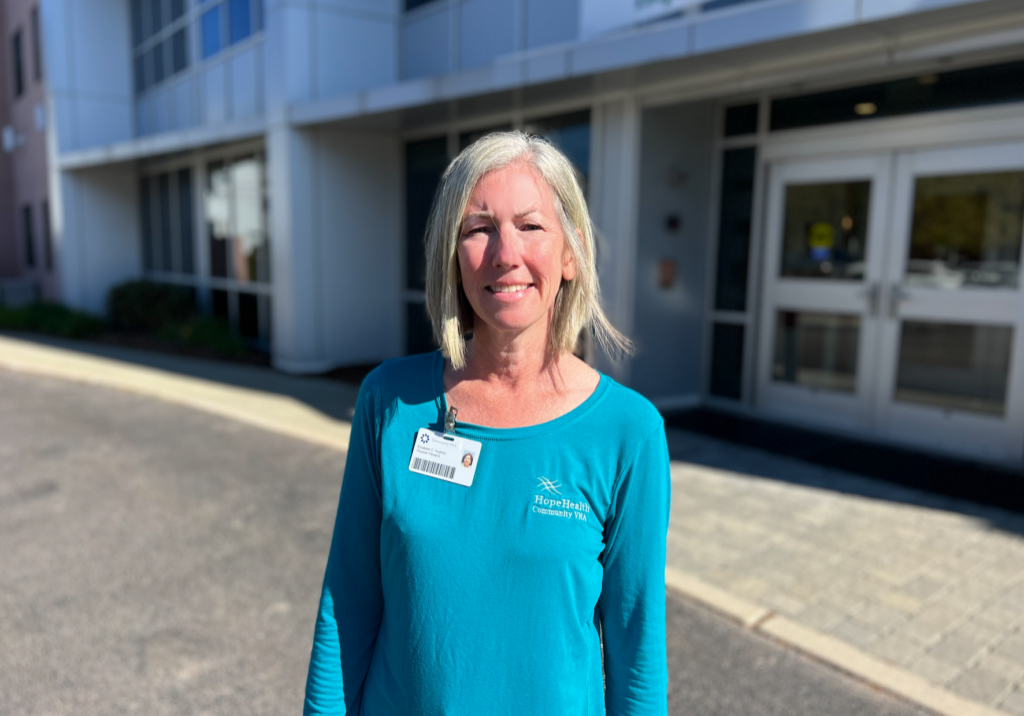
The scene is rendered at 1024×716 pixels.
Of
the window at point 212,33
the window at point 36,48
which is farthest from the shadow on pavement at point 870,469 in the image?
the window at point 36,48

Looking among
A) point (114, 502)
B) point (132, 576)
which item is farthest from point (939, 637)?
point (114, 502)

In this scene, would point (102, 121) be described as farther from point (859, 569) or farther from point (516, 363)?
point (516, 363)

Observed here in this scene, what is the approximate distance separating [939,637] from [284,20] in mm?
10482

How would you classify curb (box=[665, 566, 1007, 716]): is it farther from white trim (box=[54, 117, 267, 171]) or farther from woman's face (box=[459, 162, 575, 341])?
white trim (box=[54, 117, 267, 171])

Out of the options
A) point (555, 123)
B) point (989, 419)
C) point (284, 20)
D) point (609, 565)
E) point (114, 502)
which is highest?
point (284, 20)

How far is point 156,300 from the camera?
16.2 m

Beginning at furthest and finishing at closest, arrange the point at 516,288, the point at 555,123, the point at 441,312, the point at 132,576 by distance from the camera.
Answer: the point at 555,123
the point at 132,576
the point at 441,312
the point at 516,288

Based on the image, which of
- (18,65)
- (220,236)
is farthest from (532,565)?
(18,65)

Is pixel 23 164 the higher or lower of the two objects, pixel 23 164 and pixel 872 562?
the higher

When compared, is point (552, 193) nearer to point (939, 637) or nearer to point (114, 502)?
point (939, 637)

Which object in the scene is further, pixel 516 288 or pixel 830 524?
pixel 830 524

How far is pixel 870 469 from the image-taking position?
641cm

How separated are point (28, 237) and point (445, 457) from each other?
26137 mm

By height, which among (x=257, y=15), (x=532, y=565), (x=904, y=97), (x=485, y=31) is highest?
(x=257, y=15)
